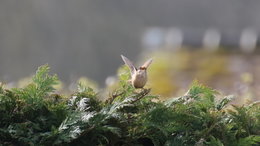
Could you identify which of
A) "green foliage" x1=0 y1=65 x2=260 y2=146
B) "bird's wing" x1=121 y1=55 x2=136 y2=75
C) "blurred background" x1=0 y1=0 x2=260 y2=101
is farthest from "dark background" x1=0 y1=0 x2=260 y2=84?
"green foliage" x1=0 y1=65 x2=260 y2=146

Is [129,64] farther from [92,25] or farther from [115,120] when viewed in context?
[92,25]

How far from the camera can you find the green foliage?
4.91ft

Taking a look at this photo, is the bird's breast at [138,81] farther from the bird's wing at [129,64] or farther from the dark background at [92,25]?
the dark background at [92,25]

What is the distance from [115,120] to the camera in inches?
61.9

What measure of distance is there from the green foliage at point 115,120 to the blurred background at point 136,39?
3.40m

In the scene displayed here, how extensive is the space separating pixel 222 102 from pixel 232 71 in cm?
459

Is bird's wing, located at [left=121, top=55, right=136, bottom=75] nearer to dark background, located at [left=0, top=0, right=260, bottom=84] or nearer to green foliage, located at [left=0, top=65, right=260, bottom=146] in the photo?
green foliage, located at [left=0, top=65, right=260, bottom=146]

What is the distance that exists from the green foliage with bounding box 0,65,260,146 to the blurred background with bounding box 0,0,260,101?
11.2 feet

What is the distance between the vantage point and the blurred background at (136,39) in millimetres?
6555

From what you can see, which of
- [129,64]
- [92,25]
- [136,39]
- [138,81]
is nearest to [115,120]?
[138,81]

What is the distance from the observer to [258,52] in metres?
7.50

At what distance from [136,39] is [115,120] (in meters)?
8.79

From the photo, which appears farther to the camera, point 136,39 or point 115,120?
point 136,39

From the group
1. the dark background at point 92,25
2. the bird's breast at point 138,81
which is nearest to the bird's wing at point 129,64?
the bird's breast at point 138,81
